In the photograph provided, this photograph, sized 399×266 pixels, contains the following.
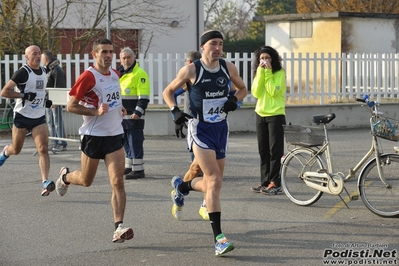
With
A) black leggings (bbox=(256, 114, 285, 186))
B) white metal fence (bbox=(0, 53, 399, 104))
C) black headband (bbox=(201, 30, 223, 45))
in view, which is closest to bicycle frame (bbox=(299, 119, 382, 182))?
black leggings (bbox=(256, 114, 285, 186))

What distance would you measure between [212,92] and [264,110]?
8.81 feet

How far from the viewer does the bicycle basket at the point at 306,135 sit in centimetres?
919

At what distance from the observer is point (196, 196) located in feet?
33.2

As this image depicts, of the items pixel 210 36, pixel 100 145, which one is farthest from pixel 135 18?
pixel 210 36

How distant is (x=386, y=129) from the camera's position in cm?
853

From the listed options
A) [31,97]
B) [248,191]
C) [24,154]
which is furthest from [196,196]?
[24,154]

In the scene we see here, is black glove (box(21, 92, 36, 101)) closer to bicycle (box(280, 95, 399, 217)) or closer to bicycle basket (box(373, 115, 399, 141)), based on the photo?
bicycle (box(280, 95, 399, 217))

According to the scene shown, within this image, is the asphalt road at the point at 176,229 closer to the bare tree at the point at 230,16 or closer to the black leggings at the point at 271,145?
the black leggings at the point at 271,145

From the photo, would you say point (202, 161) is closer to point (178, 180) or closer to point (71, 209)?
point (178, 180)

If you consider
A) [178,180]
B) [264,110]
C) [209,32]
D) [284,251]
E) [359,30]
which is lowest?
[284,251]

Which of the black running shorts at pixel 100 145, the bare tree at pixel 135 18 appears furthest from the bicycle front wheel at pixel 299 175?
the bare tree at pixel 135 18

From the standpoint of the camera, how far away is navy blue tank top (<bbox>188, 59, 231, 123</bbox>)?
7.59 meters

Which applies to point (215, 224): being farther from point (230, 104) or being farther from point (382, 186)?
point (382, 186)

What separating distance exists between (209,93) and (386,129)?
2.12 metres
